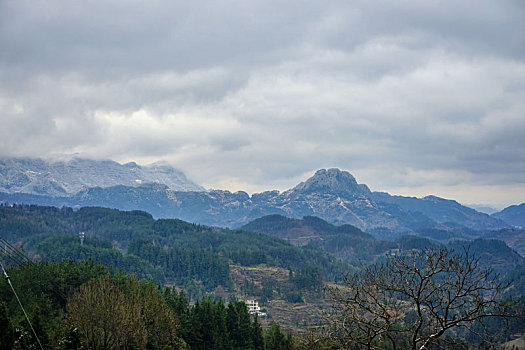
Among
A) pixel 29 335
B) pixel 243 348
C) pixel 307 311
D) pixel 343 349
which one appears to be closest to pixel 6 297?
pixel 29 335

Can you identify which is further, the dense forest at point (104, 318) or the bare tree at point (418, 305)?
the dense forest at point (104, 318)

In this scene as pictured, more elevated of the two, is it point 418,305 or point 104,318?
point 418,305

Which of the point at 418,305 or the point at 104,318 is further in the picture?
the point at 104,318

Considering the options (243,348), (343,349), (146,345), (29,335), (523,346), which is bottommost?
(523,346)

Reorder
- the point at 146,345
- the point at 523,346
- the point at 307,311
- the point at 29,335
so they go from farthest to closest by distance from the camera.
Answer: the point at 307,311, the point at 523,346, the point at 146,345, the point at 29,335

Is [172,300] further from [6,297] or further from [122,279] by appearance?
[6,297]

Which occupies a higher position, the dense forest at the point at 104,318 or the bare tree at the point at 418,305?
the bare tree at the point at 418,305

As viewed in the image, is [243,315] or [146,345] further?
[243,315]

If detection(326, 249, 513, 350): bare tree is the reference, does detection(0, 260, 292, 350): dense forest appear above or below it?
below

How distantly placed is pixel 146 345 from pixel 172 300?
34.4 meters

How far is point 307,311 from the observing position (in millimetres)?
193125


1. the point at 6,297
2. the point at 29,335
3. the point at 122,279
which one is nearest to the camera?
the point at 29,335

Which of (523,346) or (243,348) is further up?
(243,348)

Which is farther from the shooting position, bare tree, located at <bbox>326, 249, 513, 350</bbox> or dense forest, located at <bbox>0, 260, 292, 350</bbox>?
dense forest, located at <bbox>0, 260, 292, 350</bbox>
